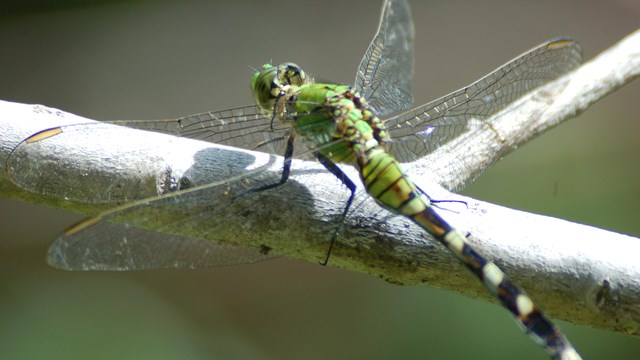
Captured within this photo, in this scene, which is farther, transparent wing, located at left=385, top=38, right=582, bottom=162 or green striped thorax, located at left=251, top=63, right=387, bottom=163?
A: transparent wing, located at left=385, top=38, right=582, bottom=162

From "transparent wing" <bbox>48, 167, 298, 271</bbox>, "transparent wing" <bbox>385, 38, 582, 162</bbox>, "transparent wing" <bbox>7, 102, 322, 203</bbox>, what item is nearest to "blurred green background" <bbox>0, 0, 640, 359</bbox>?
"transparent wing" <bbox>385, 38, 582, 162</bbox>

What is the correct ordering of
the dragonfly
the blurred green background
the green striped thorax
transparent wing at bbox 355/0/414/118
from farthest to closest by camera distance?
1. the blurred green background
2. transparent wing at bbox 355/0/414/118
3. the green striped thorax
4. the dragonfly

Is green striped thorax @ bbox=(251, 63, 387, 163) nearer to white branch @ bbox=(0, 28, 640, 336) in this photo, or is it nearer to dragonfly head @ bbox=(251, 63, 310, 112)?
dragonfly head @ bbox=(251, 63, 310, 112)

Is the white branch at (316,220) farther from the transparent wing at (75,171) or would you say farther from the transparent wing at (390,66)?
the transparent wing at (390,66)

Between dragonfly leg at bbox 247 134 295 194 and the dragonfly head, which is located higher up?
the dragonfly head

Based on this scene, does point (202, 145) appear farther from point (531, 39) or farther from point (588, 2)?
point (588, 2)

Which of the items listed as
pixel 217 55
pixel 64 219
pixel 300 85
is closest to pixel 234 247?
pixel 300 85
